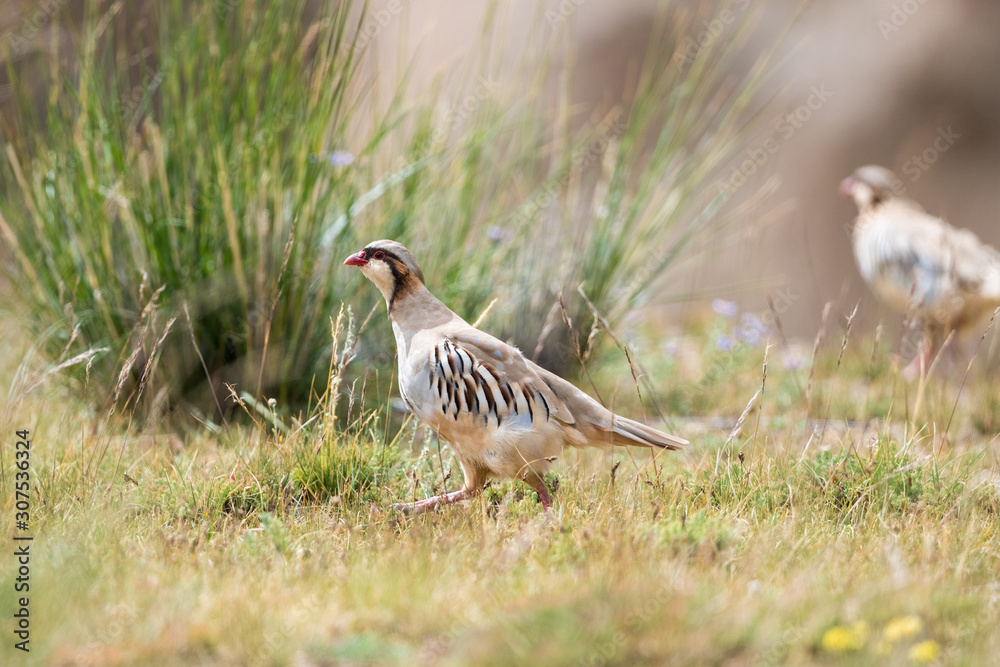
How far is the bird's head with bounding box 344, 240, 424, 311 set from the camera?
363 centimetres

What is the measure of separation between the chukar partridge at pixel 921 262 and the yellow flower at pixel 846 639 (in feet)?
14.7

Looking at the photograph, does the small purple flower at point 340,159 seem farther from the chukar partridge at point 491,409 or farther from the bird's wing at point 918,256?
the bird's wing at point 918,256

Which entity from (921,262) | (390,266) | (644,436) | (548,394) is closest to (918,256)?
(921,262)

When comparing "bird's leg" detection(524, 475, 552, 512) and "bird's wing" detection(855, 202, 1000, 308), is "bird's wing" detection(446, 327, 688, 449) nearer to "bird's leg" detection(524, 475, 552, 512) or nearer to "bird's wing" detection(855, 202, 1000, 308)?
"bird's leg" detection(524, 475, 552, 512)

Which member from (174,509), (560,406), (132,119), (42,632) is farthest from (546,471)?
(132,119)

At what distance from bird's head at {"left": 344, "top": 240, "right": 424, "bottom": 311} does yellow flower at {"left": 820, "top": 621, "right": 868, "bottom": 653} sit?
209 cm

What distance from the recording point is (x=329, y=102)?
4.27 meters

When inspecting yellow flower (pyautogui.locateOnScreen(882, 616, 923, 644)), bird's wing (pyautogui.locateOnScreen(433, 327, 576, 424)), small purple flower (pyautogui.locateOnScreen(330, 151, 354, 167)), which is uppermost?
small purple flower (pyautogui.locateOnScreen(330, 151, 354, 167))

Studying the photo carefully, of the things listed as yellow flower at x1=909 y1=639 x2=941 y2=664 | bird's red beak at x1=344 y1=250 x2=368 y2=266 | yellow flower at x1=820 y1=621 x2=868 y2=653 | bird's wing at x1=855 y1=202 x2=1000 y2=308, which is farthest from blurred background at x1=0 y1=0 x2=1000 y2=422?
yellow flower at x1=909 y1=639 x2=941 y2=664

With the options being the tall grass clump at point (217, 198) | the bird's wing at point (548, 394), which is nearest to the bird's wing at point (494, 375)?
the bird's wing at point (548, 394)

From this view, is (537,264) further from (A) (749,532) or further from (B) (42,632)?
(B) (42,632)

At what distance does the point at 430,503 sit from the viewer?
10.8 ft

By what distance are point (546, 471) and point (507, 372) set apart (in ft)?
1.30

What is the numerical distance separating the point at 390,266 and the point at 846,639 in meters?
2.18
